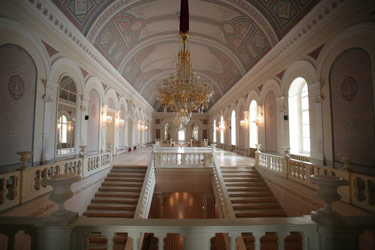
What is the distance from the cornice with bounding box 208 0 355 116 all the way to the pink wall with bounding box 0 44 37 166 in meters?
8.35

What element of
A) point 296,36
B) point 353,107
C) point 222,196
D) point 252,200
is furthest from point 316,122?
point 222,196

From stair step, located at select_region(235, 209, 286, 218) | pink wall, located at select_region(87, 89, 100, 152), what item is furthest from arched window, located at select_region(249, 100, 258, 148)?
pink wall, located at select_region(87, 89, 100, 152)

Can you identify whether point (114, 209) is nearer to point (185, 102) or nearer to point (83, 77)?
→ point (185, 102)

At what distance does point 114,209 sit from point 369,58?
8.01m

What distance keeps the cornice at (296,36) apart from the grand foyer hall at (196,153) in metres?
0.04

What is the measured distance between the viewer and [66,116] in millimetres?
6656

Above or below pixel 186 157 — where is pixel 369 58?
above

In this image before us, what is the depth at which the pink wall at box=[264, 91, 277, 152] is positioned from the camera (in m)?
8.40

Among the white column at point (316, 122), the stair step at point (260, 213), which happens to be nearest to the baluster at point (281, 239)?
the stair step at point (260, 213)

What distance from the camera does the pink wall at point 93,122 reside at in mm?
8211

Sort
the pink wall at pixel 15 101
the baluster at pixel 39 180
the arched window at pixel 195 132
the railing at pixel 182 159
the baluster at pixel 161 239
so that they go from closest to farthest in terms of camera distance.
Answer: the baluster at pixel 161 239, the baluster at pixel 39 180, the pink wall at pixel 15 101, the railing at pixel 182 159, the arched window at pixel 195 132

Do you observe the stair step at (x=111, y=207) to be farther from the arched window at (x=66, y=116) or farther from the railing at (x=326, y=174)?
the railing at (x=326, y=174)

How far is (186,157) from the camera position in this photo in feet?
26.1

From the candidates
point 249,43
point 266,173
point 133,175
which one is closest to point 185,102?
point 133,175
